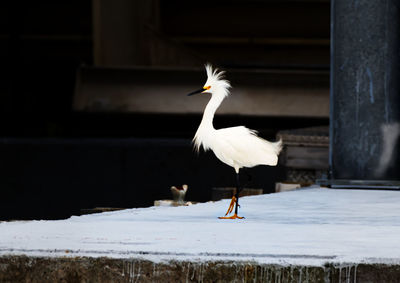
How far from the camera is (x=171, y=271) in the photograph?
2.98m

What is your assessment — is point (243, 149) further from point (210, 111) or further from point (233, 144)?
point (210, 111)

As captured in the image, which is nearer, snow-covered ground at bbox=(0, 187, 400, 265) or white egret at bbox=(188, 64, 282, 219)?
snow-covered ground at bbox=(0, 187, 400, 265)

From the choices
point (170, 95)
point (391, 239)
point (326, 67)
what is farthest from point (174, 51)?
point (391, 239)

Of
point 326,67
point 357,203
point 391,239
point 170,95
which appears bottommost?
point 391,239

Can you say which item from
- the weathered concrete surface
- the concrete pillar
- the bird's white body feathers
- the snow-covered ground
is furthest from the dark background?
the weathered concrete surface

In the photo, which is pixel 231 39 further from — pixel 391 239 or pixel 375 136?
pixel 391 239

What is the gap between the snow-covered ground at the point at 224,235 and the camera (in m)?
3.05

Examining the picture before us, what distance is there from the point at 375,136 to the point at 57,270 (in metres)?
5.07

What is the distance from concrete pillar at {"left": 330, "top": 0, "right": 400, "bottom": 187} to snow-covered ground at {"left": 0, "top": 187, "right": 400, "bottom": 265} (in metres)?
1.99

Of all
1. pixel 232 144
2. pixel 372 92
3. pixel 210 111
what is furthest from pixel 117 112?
pixel 232 144

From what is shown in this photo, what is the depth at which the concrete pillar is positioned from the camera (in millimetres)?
7371

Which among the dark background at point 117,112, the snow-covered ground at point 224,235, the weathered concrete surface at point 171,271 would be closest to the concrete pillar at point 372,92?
the snow-covered ground at point 224,235

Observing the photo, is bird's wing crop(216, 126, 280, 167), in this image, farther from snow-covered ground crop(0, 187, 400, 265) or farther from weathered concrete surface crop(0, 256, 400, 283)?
weathered concrete surface crop(0, 256, 400, 283)

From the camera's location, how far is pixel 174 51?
15961mm
